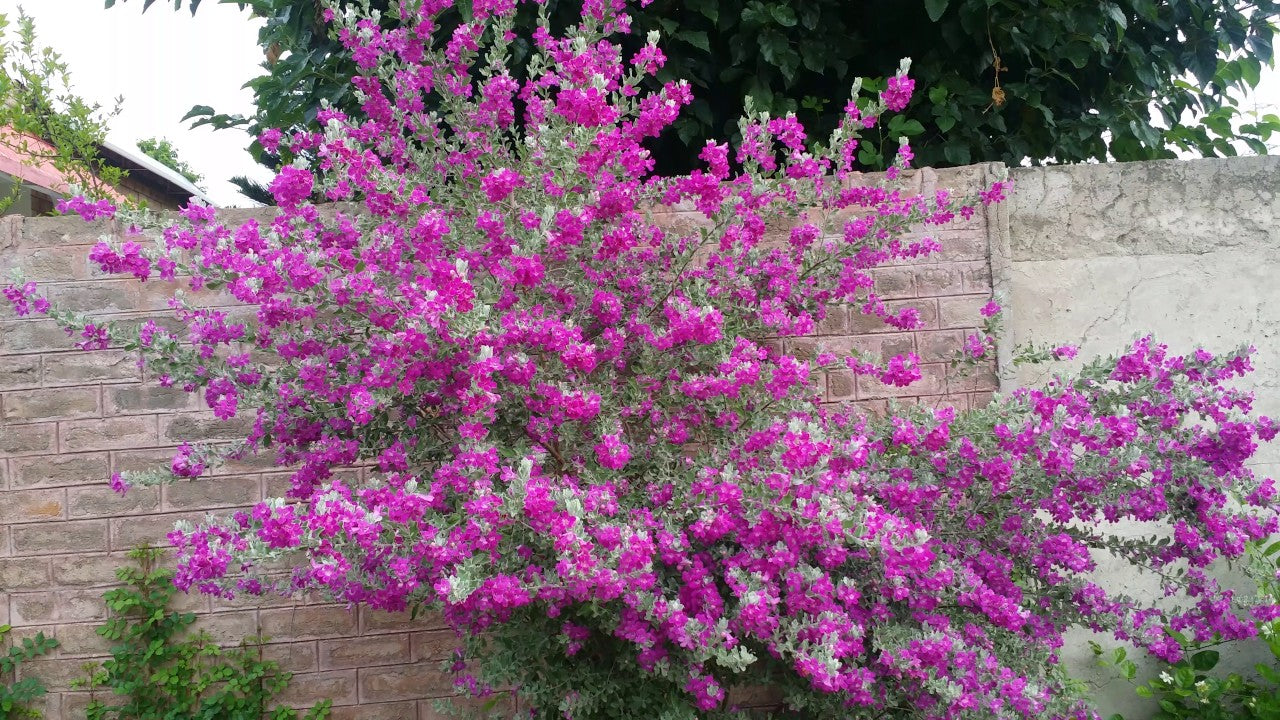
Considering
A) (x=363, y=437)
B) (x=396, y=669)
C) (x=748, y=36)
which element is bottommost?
(x=396, y=669)

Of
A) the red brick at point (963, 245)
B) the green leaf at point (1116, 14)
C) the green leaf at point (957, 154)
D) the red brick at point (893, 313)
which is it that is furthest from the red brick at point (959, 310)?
the green leaf at point (1116, 14)

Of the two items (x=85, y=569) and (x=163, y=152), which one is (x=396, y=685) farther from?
(x=163, y=152)

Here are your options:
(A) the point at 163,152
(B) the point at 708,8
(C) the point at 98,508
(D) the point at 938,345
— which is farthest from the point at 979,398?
(A) the point at 163,152

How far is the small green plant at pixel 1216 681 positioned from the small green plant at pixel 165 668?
8.69 ft

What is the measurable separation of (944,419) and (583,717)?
1.21 metres

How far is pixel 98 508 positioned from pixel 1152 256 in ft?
11.6

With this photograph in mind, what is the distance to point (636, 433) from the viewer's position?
2.53m

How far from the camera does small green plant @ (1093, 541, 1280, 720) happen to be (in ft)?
9.30

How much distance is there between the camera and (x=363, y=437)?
8.11 feet

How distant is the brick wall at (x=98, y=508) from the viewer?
9.78 ft

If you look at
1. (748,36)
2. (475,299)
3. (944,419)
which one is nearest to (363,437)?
(475,299)

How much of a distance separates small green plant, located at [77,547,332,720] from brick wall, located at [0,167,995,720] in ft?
0.16

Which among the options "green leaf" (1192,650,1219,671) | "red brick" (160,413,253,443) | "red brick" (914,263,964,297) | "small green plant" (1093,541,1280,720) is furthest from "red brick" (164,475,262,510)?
"green leaf" (1192,650,1219,671)

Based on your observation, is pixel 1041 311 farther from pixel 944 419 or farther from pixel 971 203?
pixel 944 419
